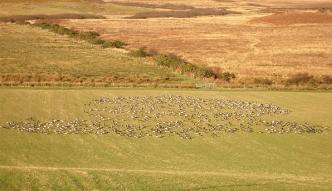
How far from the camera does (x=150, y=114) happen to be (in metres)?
35.6

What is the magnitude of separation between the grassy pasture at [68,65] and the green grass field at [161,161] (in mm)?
14072

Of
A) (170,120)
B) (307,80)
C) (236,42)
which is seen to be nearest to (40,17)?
(236,42)

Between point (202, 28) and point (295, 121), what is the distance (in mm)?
65076

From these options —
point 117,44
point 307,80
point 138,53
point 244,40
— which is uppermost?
point 244,40

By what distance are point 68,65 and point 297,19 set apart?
191 feet

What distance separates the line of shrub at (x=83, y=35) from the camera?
77.5 meters

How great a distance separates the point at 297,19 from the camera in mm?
106875

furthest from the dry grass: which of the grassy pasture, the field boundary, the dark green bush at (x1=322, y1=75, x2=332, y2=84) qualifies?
the field boundary

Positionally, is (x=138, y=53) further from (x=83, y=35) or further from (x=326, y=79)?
(x=326, y=79)

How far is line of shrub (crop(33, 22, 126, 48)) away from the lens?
77494 millimetres

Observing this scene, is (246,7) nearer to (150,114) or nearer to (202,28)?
(202,28)

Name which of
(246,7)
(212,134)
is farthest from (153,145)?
(246,7)

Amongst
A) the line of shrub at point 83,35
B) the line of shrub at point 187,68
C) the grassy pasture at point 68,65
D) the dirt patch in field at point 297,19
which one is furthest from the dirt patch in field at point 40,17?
the line of shrub at point 187,68

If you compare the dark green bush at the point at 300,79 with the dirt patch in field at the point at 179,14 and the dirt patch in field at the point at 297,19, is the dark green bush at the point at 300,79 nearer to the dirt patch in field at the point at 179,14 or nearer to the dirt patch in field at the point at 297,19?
the dirt patch in field at the point at 297,19
